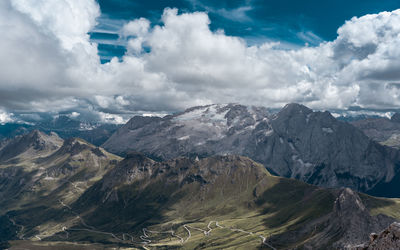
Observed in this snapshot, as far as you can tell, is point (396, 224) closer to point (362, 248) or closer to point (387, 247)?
point (387, 247)

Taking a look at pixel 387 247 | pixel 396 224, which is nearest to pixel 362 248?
→ pixel 387 247

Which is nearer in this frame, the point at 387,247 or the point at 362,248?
the point at 387,247

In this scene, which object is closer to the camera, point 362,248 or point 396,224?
point 396,224

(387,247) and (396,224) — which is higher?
(396,224)
